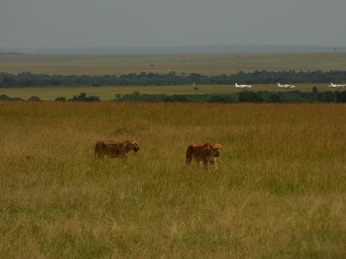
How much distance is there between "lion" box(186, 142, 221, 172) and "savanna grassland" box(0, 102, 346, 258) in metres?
0.18

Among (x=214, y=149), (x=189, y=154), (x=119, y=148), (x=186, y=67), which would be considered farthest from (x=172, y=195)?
(x=186, y=67)

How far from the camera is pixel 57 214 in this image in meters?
7.50

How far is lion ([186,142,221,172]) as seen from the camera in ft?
32.4

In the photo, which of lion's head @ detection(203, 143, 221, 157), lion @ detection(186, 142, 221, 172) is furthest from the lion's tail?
lion's head @ detection(203, 143, 221, 157)

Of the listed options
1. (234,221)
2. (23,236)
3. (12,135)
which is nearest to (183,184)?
(234,221)

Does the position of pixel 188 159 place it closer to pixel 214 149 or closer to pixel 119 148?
pixel 214 149

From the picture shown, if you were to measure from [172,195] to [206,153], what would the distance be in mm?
1792

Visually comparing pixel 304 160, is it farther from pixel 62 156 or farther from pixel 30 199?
pixel 30 199

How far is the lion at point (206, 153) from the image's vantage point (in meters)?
9.89

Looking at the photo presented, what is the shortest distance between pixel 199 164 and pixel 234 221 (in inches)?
125

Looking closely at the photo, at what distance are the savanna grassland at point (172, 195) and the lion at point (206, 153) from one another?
0.18m

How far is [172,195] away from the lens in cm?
839

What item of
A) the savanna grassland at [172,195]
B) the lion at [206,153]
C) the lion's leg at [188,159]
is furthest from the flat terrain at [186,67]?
the lion at [206,153]

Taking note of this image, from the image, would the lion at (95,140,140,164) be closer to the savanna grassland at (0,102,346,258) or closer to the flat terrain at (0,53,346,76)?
the savanna grassland at (0,102,346,258)
